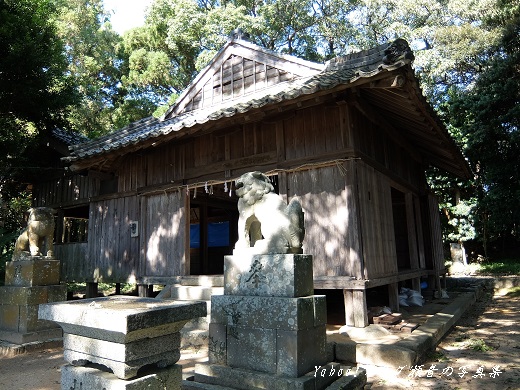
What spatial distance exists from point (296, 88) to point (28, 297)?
7023 millimetres

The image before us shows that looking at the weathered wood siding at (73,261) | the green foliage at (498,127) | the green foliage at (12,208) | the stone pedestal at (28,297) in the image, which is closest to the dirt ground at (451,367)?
the stone pedestal at (28,297)

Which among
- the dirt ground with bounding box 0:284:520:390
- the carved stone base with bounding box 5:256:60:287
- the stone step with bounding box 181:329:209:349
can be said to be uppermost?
the carved stone base with bounding box 5:256:60:287

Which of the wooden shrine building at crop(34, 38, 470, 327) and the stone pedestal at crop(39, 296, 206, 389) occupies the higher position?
the wooden shrine building at crop(34, 38, 470, 327)

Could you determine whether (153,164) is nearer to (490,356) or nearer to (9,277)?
(9,277)

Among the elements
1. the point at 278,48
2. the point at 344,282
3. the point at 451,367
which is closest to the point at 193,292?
the point at 344,282

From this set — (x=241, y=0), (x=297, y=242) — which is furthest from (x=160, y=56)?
(x=297, y=242)

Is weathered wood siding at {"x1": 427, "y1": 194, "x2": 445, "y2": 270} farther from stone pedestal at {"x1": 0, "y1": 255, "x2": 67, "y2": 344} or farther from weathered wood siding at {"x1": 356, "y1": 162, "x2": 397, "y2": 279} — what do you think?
stone pedestal at {"x1": 0, "y1": 255, "x2": 67, "y2": 344}

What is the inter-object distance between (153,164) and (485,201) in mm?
16589

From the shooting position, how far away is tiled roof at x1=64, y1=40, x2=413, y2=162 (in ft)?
19.7

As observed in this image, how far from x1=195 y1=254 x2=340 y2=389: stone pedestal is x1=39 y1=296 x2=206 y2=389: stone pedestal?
1.14 metres

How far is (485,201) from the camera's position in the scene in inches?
733

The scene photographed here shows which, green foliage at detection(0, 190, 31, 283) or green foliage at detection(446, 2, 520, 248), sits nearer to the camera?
green foliage at detection(0, 190, 31, 283)

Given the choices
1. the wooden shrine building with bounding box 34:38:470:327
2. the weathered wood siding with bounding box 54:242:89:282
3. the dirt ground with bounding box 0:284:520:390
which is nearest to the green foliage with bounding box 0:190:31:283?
the wooden shrine building with bounding box 34:38:470:327

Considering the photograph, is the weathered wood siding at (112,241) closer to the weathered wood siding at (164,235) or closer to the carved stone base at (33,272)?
the weathered wood siding at (164,235)
